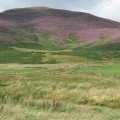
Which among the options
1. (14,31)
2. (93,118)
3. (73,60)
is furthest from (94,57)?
(93,118)

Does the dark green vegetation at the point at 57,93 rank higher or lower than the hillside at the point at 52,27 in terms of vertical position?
lower

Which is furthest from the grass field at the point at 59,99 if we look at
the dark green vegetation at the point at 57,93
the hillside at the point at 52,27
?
the hillside at the point at 52,27

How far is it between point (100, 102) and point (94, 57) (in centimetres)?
4935

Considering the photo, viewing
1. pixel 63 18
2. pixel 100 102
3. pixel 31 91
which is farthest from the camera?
pixel 63 18

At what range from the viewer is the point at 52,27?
11025 centimetres

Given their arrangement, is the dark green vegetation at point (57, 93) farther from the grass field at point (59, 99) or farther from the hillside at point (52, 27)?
the hillside at point (52, 27)

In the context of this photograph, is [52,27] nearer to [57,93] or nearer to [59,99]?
[57,93]

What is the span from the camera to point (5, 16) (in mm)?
120688

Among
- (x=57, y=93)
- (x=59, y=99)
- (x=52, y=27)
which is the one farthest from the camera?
(x=52, y=27)

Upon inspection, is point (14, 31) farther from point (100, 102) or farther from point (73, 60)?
point (100, 102)

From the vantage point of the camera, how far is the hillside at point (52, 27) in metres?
102

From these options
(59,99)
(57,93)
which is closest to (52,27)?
(57,93)

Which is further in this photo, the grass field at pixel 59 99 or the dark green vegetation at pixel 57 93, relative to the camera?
the dark green vegetation at pixel 57 93

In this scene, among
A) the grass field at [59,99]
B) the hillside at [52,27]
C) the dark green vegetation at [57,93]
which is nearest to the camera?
the grass field at [59,99]
